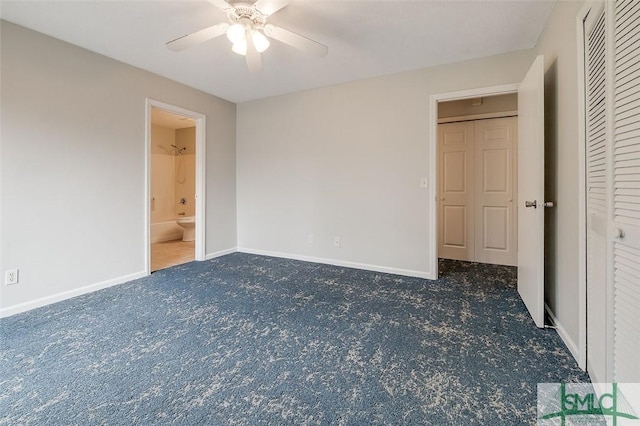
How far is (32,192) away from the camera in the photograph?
2293 millimetres

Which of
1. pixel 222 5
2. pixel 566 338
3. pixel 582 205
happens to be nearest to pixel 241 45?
pixel 222 5

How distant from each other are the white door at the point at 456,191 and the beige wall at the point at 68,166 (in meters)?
3.80

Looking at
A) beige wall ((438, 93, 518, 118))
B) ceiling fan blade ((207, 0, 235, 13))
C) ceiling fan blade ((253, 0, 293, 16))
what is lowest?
ceiling fan blade ((253, 0, 293, 16))

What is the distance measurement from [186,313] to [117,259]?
136cm

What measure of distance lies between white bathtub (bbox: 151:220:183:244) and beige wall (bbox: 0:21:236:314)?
8.10 ft

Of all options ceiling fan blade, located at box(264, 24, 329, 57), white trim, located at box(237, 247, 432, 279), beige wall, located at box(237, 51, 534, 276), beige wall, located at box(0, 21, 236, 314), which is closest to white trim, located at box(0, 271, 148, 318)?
beige wall, located at box(0, 21, 236, 314)

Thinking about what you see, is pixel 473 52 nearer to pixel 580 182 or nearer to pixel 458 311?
pixel 580 182

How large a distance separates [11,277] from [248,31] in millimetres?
2717

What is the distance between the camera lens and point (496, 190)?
368 centimetres

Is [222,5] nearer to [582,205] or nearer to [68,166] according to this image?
[68,166]

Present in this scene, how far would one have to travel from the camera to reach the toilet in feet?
17.4

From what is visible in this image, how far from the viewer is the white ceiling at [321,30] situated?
1.99 meters

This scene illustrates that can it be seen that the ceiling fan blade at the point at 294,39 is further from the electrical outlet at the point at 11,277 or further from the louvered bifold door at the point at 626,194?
the electrical outlet at the point at 11,277

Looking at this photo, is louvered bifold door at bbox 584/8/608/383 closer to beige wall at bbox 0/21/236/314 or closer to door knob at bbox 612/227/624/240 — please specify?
door knob at bbox 612/227/624/240
